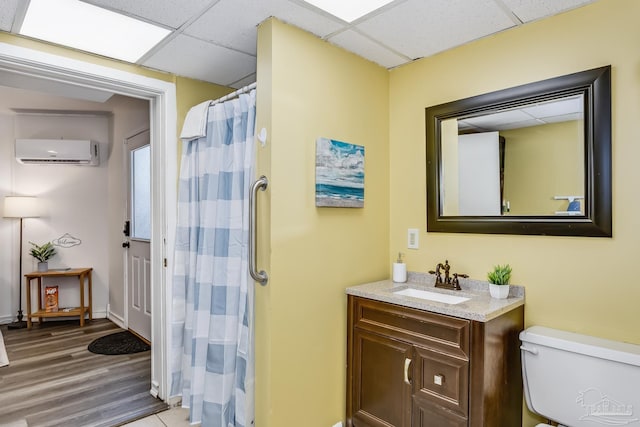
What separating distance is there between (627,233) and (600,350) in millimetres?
505

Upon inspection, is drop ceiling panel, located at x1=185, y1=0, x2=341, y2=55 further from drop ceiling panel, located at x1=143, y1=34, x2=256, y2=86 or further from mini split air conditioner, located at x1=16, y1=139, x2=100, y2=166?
mini split air conditioner, located at x1=16, y1=139, x2=100, y2=166

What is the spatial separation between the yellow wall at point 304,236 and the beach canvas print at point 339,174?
0.04 metres

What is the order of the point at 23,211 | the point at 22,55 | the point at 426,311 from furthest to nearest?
the point at 23,211 < the point at 22,55 < the point at 426,311

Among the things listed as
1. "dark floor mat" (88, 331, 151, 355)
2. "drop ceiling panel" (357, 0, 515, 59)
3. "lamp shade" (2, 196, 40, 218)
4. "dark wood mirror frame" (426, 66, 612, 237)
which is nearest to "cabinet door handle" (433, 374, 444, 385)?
"dark wood mirror frame" (426, 66, 612, 237)

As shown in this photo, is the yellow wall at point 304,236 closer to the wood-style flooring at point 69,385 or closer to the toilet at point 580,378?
the toilet at point 580,378

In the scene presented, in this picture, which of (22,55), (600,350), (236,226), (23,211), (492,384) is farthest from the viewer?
(23,211)

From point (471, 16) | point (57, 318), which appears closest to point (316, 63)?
point (471, 16)

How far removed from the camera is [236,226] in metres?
2.04

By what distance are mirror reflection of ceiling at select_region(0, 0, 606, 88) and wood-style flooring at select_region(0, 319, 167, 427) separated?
86.0 inches

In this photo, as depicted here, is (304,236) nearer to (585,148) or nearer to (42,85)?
(585,148)

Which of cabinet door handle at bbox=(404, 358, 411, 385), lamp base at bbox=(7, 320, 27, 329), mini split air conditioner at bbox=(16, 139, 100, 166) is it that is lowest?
lamp base at bbox=(7, 320, 27, 329)

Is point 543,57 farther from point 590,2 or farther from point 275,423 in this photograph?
point 275,423

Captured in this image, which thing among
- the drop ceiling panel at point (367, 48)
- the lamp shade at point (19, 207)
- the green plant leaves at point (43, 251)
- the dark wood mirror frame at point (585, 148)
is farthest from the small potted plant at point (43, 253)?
the dark wood mirror frame at point (585, 148)

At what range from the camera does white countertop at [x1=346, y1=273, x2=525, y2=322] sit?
5.22 ft
